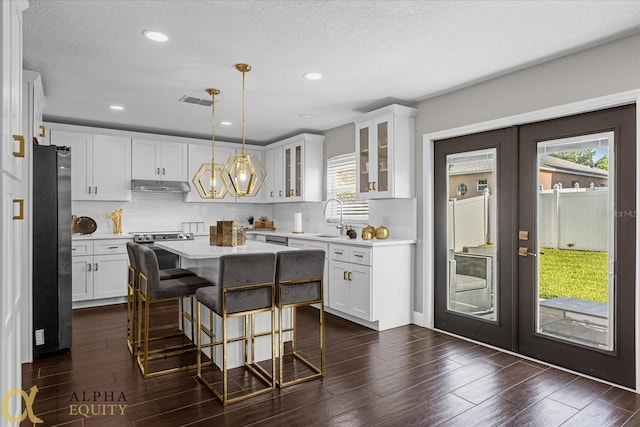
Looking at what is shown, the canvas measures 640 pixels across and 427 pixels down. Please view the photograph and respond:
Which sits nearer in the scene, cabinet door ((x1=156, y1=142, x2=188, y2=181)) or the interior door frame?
the interior door frame

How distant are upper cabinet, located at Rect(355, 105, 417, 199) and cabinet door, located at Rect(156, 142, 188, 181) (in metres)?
3.05

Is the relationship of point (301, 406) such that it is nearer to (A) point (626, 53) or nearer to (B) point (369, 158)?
(B) point (369, 158)

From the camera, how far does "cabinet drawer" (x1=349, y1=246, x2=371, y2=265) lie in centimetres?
427

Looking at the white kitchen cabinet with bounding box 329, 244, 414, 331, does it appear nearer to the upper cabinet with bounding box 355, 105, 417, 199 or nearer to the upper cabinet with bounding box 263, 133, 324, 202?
the upper cabinet with bounding box 355, 105, 417, 199

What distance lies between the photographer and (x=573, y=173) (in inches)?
126

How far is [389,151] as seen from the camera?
14.6 feet

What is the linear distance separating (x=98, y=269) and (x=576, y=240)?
17.8 ft

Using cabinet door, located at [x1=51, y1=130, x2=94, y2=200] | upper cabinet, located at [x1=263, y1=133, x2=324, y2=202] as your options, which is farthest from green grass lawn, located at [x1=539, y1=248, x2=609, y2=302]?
cabinet door, located at [x1=51, y1=130, x2=94, y2=200]

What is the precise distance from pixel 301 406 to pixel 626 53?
338 centimetres

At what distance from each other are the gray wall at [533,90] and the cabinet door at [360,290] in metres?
0.67

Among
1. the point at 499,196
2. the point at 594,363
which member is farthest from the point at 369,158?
the point at 594,363

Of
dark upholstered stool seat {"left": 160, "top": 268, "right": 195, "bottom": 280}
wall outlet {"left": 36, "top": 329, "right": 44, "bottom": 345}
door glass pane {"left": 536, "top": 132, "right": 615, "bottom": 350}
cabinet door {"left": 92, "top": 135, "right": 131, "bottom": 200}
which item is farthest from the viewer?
cabinet door {"left": 92, "top": 135, "right": 131, "bottom": 200}

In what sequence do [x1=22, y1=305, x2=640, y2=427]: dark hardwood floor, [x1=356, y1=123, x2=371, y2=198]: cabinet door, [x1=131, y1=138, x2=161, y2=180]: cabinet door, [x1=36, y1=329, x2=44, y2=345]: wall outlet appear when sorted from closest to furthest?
1. [x1=22, y1=305, x2=640, y2=427]: dark hardwood floor
2. [x1=36, y1=329, x2=44, y2=345]: wall outlet
3. [x1=356, y1=123, x2=371, y2=198]: cabinet door
4. [x1=131, y1=138, x2=161, y2=180]: cabinet door

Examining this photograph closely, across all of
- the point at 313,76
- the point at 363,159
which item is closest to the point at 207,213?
the point at 363,159
